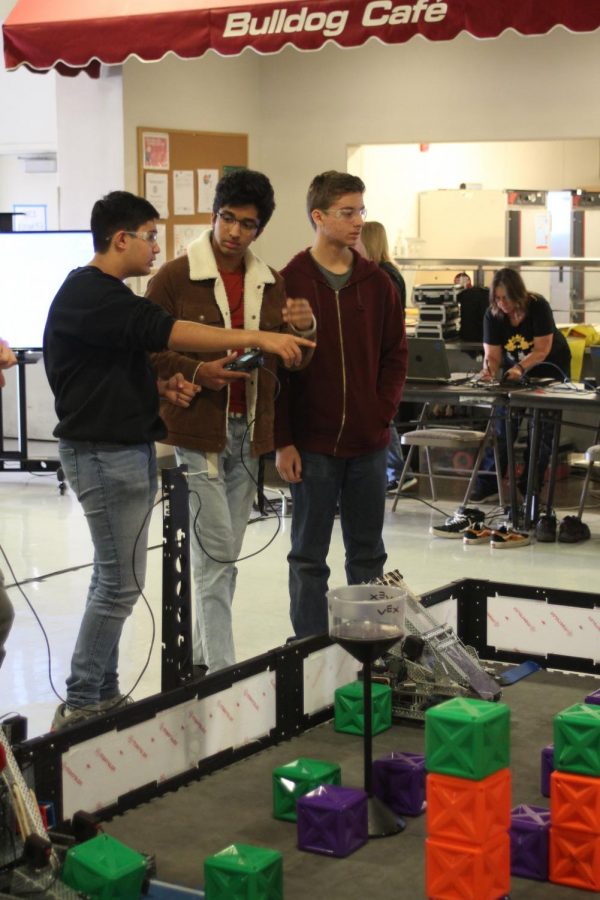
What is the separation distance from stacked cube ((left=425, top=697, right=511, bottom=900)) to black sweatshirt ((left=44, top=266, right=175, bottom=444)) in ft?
4.99

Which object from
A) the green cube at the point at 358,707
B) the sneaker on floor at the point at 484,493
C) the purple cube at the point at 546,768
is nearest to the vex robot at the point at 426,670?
the green cube at the point at 358,707

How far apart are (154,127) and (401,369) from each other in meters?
4.88

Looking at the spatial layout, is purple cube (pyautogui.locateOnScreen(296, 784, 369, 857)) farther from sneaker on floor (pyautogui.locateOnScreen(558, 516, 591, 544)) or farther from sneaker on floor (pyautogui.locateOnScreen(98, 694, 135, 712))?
sneaker on floor (pyautogui.locateOnScreen(558, 516, 591, 544))

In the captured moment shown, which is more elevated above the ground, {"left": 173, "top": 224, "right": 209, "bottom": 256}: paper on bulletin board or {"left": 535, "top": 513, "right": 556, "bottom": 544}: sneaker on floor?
{"left": 173, "top": 224, "right": 209, "bottom": 256}: paper on bulletin board

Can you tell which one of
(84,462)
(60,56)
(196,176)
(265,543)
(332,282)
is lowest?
(265,543)

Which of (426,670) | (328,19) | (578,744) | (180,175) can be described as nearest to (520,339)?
(328,19)

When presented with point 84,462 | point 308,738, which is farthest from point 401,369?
point 308,738

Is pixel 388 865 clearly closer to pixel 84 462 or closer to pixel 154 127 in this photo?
pixel 84 462

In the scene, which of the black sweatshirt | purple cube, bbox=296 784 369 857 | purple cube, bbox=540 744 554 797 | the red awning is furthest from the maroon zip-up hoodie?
the red awning

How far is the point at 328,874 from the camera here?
2184 millimetres

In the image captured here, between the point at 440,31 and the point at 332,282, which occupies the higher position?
the point at 440,31

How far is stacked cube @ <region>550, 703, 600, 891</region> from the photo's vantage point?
2.13 meters

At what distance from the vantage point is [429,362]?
6973mm

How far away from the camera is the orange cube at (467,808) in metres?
1.97
